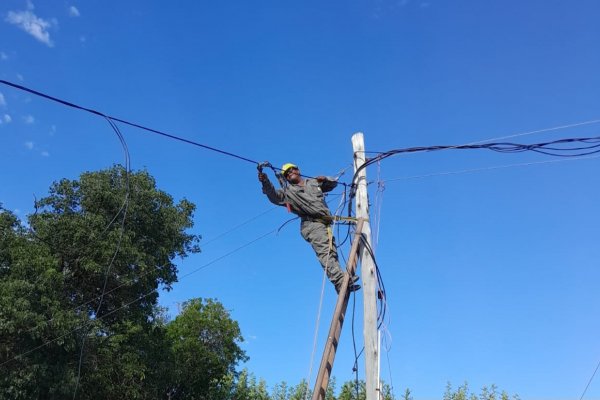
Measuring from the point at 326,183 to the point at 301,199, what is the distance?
0.58 metres

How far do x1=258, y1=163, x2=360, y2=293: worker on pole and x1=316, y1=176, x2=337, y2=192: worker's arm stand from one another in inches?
4.3

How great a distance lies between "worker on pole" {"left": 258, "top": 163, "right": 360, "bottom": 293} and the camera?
6.05 metres

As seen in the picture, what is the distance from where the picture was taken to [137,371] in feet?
47.6

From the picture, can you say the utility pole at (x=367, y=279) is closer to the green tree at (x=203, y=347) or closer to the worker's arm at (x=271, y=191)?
the worker's arm at (x=271, y=191)

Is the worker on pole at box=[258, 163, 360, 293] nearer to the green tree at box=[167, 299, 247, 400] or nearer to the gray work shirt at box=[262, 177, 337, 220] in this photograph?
the gray work shirt at box=[262, 177, 337, 220]

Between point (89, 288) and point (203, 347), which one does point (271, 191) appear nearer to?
point (89, 288)

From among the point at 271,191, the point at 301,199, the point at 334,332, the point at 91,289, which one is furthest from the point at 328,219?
the point at 91,289

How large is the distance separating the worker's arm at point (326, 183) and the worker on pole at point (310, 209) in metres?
0.11

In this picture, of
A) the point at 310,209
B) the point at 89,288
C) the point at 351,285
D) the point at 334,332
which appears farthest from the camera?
the point at 89,288

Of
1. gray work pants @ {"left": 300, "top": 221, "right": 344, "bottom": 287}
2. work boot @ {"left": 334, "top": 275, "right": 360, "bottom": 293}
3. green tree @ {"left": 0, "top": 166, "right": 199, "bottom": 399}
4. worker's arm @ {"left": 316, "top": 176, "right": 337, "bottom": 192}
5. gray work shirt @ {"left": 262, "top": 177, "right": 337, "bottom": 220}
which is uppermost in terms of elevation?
green tree @ {"left": 0, "top": 166, "right": 199, "bottom": 399}

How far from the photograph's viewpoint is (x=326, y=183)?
6844mm

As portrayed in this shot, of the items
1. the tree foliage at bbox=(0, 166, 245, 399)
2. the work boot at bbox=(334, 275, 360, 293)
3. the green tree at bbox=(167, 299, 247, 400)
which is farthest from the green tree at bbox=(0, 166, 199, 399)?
the work boot at bbox=(334, 275, 360, 293)

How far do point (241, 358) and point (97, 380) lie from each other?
24.9 feet

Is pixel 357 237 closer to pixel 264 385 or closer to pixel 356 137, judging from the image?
pixel 356 137
